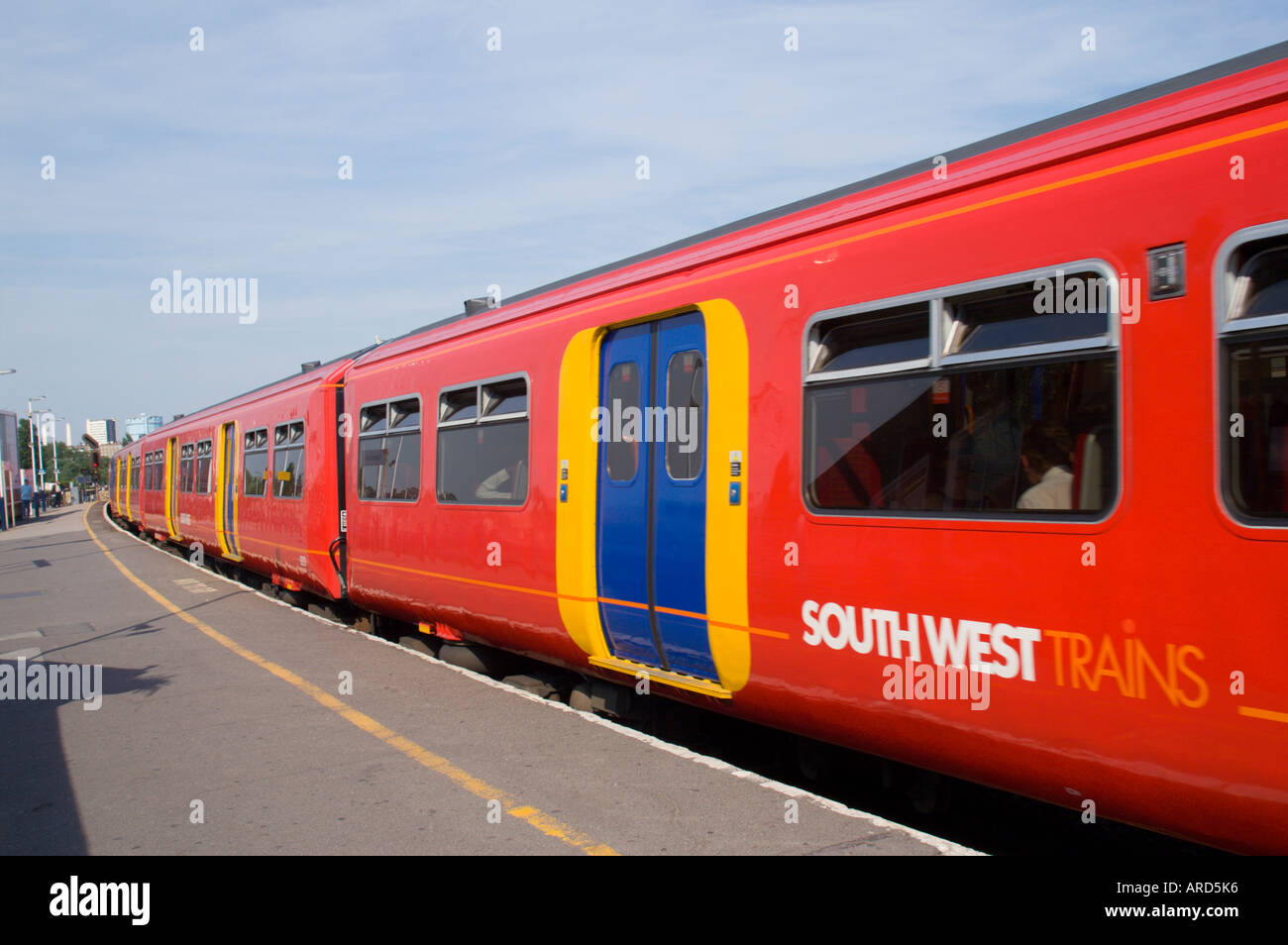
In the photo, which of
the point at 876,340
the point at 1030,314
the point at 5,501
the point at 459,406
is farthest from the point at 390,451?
the point at 5,501

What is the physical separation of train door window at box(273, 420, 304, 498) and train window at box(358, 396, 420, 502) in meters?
2.06

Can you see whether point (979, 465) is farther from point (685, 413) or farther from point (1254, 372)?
point (685, 413)

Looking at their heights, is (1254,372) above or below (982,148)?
below

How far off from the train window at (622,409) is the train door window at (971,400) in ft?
5.18

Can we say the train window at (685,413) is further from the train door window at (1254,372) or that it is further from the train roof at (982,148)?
the train door window at (1254,372)

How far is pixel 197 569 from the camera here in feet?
66.8

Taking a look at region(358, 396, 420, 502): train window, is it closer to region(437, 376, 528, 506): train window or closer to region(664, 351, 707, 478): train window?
region(437, 376, 528, 506): train window

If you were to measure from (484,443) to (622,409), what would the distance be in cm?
200

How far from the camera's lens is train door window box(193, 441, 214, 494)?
18719mm

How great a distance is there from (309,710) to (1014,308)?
5758mm

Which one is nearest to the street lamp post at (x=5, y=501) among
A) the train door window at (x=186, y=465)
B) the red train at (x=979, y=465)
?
the train door window at (x=186, y=465)

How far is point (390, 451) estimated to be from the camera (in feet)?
32.4

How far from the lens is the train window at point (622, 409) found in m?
6.17

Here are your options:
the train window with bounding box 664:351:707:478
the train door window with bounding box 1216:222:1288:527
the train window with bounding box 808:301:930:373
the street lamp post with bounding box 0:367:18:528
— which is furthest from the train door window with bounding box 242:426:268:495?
the street lamp post with bounding box 0:367:18:528
